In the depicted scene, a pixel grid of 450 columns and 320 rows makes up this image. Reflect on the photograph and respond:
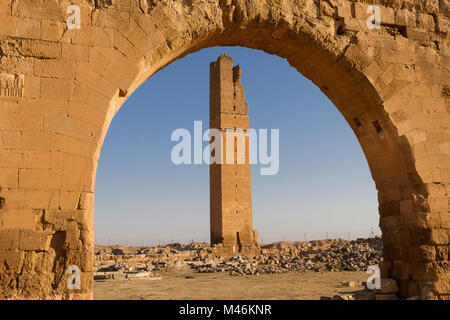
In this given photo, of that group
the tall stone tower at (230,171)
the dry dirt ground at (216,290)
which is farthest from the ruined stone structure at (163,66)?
the tall stone tower at (230,171)

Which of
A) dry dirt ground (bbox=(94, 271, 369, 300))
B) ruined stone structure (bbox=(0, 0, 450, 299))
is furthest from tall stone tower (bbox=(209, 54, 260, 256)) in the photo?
ruined stone structure (bbox=(0, 0, 450, 299))

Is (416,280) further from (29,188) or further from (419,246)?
(29,188)

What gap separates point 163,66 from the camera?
16.5ft

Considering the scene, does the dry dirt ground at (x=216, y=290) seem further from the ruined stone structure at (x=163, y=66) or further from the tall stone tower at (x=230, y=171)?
the tall stone tower at (x=230, y=171)

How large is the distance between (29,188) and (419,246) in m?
4.65

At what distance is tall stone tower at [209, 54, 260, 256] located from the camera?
2244 cm

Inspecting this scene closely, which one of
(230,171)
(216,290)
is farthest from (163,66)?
(230,171)

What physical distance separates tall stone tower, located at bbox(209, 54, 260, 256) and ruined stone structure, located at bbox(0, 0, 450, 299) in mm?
16682

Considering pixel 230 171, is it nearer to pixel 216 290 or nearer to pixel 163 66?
pixel 216 290

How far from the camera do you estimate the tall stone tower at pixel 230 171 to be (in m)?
22.4

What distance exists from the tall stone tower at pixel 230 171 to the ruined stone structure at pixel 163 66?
1668 centimetres

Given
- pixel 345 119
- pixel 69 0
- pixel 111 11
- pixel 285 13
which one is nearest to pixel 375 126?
pixel 345 119

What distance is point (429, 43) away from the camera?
19.6 ft

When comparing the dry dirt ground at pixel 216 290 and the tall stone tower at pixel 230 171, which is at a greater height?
the tall stone tower at pixel 230 171
